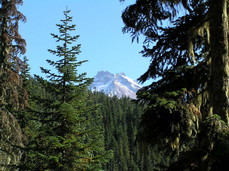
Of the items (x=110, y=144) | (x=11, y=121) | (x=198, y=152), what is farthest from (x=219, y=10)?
(x=110, y=144)

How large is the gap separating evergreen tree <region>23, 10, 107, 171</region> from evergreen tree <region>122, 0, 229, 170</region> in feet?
27.1

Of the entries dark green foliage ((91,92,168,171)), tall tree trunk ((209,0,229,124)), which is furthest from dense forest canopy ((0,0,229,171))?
dark green foliage ((91,92,168,171))

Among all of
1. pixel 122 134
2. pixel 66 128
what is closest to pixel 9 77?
pixel 66 128

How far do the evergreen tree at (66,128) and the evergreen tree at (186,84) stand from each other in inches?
325

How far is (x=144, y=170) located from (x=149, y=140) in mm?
111200

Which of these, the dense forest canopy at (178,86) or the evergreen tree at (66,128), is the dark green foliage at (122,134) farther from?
the dense forest canopy at (178,86)

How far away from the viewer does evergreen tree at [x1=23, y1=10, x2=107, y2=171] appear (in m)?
12.8

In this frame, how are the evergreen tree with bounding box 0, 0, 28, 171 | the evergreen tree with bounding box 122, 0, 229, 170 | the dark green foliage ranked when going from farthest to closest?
the dark green foliage, the evergreen tree with bounding box 0, 0, 28, 171, the evergreen tree with bounding box 122, 0, 229, 170

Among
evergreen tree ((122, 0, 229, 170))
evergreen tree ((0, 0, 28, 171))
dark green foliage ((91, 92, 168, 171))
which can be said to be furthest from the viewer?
dark green foliage ((91, 92, 168, 171))

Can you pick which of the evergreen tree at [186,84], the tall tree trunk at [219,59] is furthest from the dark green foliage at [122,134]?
the tall tree trunk at [219,59]

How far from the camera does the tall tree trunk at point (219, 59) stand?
157 inches

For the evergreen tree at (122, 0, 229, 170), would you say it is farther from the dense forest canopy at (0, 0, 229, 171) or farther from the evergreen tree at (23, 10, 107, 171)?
the evergreen tree at (23, 10, 107, 171)

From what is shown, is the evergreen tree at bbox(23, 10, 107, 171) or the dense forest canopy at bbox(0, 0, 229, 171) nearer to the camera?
the dense forest canopy at bbox(0, 0, 229, 171)

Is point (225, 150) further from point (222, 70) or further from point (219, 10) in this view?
point (219, 10)
